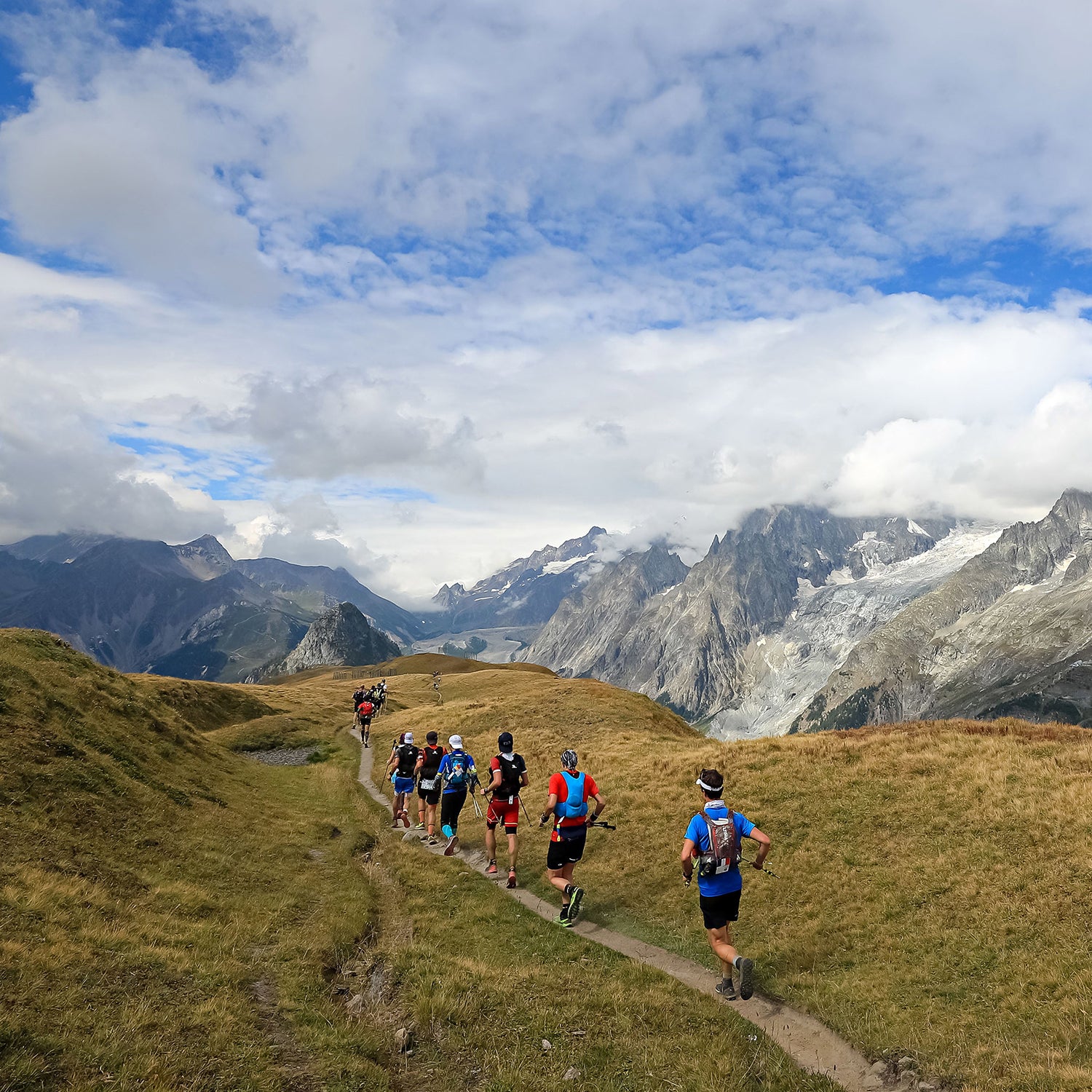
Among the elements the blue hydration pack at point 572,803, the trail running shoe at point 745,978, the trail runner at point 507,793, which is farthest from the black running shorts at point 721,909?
the trail runner at point 507,793

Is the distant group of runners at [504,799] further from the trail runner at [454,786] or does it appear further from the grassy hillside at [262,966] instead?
the grassy hillside at [262,966]

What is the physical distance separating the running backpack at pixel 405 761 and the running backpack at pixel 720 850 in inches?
609

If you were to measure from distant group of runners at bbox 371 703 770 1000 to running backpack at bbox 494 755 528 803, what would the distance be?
22mm

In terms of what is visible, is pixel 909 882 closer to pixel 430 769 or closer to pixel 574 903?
pixel 574 903

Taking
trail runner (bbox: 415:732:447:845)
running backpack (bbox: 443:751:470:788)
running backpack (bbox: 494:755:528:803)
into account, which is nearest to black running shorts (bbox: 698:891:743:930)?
running backpack (bbox: 494:755:528:803)

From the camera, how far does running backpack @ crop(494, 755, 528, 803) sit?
19500 millimetres

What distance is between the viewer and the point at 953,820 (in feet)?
58.1

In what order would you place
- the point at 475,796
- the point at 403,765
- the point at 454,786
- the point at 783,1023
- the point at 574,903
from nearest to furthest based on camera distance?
the point at 783,1023 < the point at 574,903 < the point at 454,786 < the point at 403,765 < the point at 475,796

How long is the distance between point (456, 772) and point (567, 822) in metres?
7.06

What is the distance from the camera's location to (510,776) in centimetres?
1972

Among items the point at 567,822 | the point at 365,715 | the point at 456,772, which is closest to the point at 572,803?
the point at 567,822

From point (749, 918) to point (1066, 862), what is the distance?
7083 mm

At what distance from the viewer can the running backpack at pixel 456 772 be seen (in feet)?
74.0

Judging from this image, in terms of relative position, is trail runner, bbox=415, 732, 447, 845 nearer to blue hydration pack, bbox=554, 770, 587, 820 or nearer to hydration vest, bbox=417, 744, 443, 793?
hydration vest, bbox=417, 744, 443, 793
